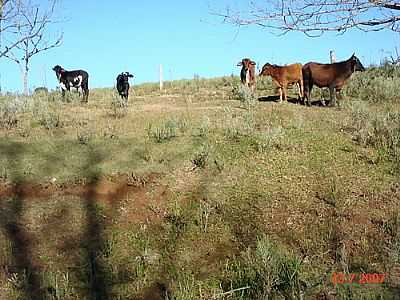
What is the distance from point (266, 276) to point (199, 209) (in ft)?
6.70

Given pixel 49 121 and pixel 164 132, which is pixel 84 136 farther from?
pixel 49 121

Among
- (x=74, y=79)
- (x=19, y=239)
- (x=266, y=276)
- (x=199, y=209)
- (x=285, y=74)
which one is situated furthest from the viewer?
(x=74, y=79)

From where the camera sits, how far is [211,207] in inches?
271

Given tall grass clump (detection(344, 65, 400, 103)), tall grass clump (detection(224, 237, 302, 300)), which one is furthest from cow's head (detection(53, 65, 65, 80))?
tall grass clump (detection(224, 237, 302, 300))

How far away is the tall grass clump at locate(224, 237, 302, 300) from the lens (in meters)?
4.80

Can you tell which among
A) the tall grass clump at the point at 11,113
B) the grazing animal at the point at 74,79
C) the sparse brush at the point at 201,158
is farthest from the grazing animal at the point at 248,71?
the sparse brush at the point at 201,158

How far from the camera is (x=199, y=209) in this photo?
6.73 meters

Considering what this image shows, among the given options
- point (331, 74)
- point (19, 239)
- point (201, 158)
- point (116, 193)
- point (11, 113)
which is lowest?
point (19, 239)

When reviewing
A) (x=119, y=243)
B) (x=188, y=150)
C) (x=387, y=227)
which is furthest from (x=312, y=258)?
(x=188, y=150)

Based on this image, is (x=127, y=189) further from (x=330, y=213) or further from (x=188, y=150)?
(x=330, y=213)
